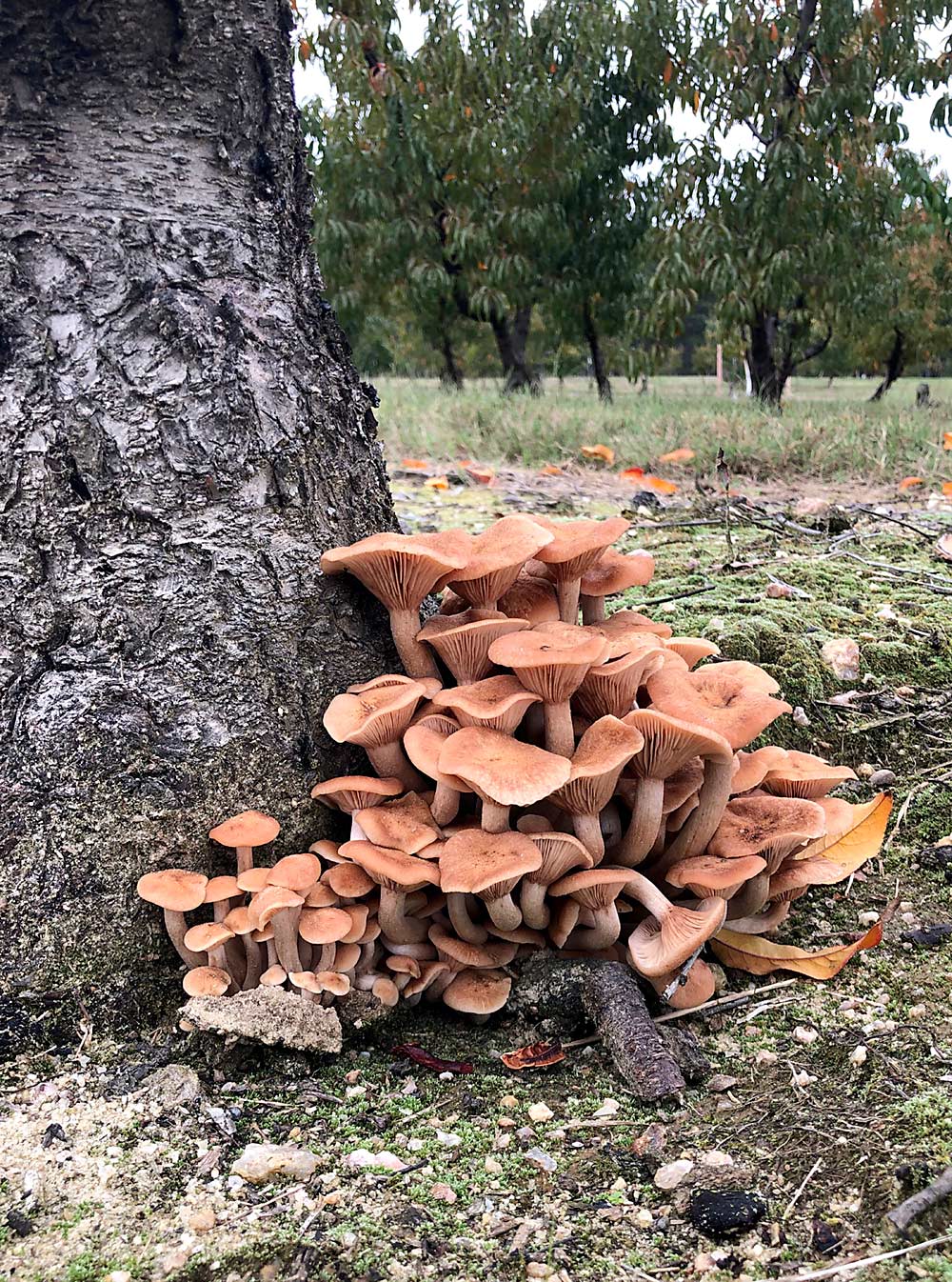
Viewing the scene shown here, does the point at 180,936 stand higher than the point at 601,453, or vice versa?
the point at 601,453

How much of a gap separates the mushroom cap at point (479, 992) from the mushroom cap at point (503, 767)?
0.42 meters

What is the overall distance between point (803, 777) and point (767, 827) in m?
0.16

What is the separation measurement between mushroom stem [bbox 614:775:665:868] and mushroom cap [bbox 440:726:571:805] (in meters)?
0.26

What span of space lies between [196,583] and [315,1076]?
3.38ft

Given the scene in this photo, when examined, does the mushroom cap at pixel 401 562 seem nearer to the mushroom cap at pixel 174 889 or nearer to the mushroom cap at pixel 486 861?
the mushroom cap at pixel 486 861

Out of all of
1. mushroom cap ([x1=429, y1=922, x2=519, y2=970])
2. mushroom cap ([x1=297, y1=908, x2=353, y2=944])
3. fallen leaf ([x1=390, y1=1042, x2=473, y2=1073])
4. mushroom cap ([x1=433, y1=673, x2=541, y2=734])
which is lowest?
fallen leaf ([x1=390, y1=1042, x2=473, y2=1073])

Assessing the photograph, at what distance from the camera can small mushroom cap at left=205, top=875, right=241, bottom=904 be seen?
1.84m

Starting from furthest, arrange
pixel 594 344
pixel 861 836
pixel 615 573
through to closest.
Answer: pixel 594 344 < pixel 615 573 < pixel 861 836

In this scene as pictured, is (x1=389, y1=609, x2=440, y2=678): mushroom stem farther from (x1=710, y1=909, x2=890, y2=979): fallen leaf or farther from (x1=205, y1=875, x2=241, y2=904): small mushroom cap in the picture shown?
(x1=710, y1=909, x2=890, y2=979): fallen leaf

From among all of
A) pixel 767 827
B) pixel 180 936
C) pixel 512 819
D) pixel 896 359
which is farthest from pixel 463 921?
pixel 896 359

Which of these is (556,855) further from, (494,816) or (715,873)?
(715,873)

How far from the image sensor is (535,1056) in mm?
1886

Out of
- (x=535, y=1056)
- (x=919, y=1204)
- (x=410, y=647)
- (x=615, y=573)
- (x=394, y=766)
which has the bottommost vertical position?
(x=535, y=1056)

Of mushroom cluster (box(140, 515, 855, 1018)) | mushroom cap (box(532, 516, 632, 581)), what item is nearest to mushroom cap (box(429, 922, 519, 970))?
mushroom cluster (box(140, 515, 855, 1018))
